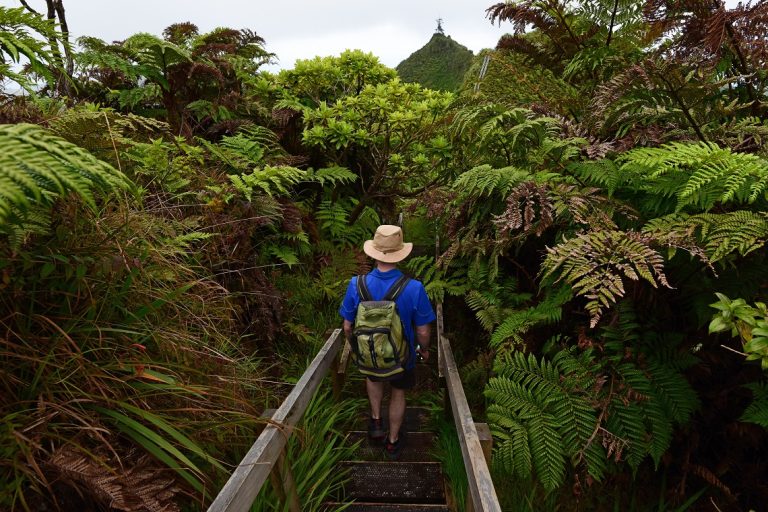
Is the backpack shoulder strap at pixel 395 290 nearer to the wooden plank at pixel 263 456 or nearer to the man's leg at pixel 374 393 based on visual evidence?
the wooden plank at pixel 263 456

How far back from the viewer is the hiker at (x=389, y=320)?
3.24 metres

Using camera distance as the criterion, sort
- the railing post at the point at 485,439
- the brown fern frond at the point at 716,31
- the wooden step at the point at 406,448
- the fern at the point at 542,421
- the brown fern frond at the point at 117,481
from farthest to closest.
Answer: the wooden step at the point at 406,448 → the brown fern frond at the point at 716,31 → the fern at the point at 542,421 → the railing post at the point at 485,439 → the brown fern frond at the point at 117,481

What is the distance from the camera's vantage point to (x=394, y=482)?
3373 mm

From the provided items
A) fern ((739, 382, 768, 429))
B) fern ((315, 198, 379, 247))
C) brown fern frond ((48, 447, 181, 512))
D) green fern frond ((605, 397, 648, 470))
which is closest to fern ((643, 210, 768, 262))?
fern ((739, 382, 768, 429))

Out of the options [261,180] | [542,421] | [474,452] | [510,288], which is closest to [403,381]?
[510,288]

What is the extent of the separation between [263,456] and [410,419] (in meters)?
2.59

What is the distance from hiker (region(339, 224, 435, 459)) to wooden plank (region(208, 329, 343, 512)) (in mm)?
442

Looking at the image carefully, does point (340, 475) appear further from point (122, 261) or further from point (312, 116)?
point (312, 116)

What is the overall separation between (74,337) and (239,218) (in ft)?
7.99

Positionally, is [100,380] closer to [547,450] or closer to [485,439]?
[485,439]

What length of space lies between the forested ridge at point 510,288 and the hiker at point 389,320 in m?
0.49

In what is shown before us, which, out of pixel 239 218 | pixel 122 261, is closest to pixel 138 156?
pixel 239 218

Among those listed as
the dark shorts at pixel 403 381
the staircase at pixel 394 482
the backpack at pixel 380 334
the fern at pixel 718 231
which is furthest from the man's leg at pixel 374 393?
the fern at pixel 718 231

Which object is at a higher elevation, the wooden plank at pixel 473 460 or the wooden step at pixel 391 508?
the wooden plank at pixel 473 460
